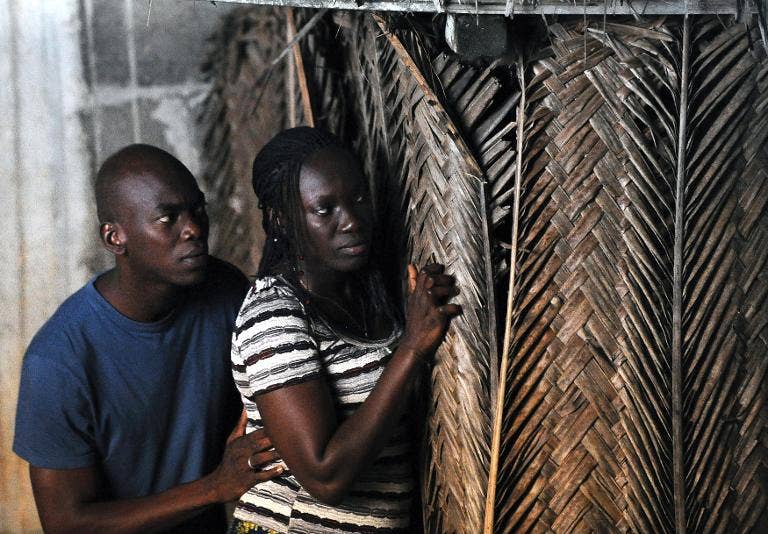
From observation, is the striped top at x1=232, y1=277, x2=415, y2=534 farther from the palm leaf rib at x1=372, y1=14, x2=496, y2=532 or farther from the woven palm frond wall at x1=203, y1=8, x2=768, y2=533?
the woven palm frond wall at x1=203, y1=8, x2=768, y2=533

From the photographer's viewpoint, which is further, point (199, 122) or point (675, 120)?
point (199, 122)

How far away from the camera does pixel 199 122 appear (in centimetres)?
337

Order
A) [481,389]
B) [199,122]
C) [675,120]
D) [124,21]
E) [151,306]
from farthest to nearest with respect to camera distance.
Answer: [199,122], [124,21], [151,306], [481,389], [675,120]

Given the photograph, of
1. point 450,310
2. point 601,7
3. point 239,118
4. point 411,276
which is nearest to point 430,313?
point 450,310

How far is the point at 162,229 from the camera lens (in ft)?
6.55

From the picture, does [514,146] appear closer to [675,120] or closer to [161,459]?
[675,120]

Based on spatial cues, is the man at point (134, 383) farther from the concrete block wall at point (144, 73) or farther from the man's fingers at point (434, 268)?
the concrete block wall at point (144, 73)

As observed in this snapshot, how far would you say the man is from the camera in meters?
2.01

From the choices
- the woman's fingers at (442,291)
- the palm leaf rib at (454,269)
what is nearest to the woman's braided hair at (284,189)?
the palm leaf rib at (454,269)

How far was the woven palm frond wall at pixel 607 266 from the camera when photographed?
1574 millimetres

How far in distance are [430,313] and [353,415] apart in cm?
→ 26

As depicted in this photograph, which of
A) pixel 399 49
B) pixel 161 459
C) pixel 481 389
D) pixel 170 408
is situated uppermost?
pixel 399 49

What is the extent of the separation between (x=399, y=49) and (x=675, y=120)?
56 centimetres

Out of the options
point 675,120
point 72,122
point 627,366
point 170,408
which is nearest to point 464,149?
point 675,120
